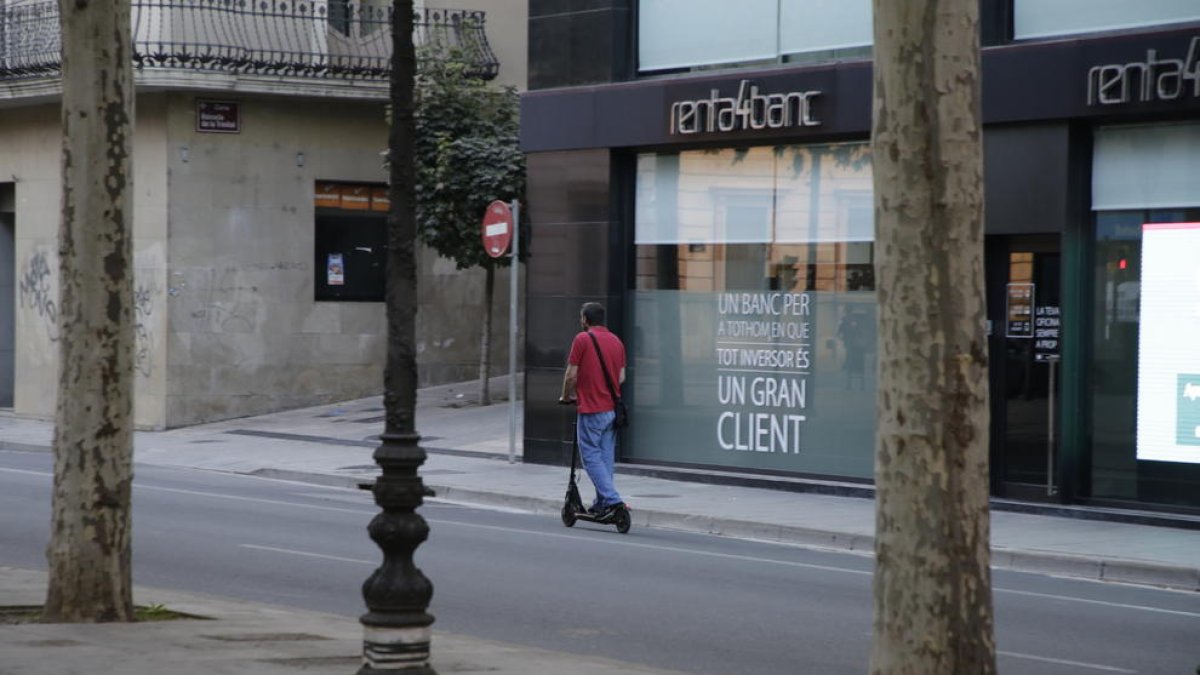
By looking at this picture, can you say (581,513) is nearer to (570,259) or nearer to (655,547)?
(655,547)

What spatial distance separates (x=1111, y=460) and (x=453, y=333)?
1526cm

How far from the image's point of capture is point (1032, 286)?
1703 cm

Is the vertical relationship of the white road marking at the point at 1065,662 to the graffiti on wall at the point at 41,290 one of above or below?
below

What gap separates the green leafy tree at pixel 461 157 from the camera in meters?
25.4

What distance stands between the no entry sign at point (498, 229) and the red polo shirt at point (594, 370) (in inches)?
204

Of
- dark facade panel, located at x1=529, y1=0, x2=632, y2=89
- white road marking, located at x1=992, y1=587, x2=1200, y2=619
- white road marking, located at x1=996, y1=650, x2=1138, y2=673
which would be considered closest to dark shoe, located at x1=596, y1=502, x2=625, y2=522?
white road marking, located at x1=992, y1=587, x2=1200, y2=619

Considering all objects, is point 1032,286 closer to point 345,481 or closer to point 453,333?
point 345,481

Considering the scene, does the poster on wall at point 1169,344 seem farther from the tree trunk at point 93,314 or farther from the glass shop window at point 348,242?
the glass shop window at point 348,242

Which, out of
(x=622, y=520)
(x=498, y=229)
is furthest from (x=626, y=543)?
(x=498, y=229)

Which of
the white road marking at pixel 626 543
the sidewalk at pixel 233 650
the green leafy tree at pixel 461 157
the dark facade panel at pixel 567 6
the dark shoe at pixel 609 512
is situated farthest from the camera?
the green leafy tree at pixel 461 157

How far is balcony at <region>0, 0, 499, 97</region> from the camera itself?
26.4 meters

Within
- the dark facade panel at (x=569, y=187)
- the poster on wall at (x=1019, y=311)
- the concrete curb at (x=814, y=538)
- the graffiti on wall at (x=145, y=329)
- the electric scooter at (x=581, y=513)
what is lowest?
the concrete curb at (x=814, y=538)

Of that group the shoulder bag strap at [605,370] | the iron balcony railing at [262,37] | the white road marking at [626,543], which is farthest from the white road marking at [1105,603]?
the iron balcony railing at [262,37]

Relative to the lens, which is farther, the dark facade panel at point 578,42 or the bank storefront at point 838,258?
the dark facade panel at point 578,42
